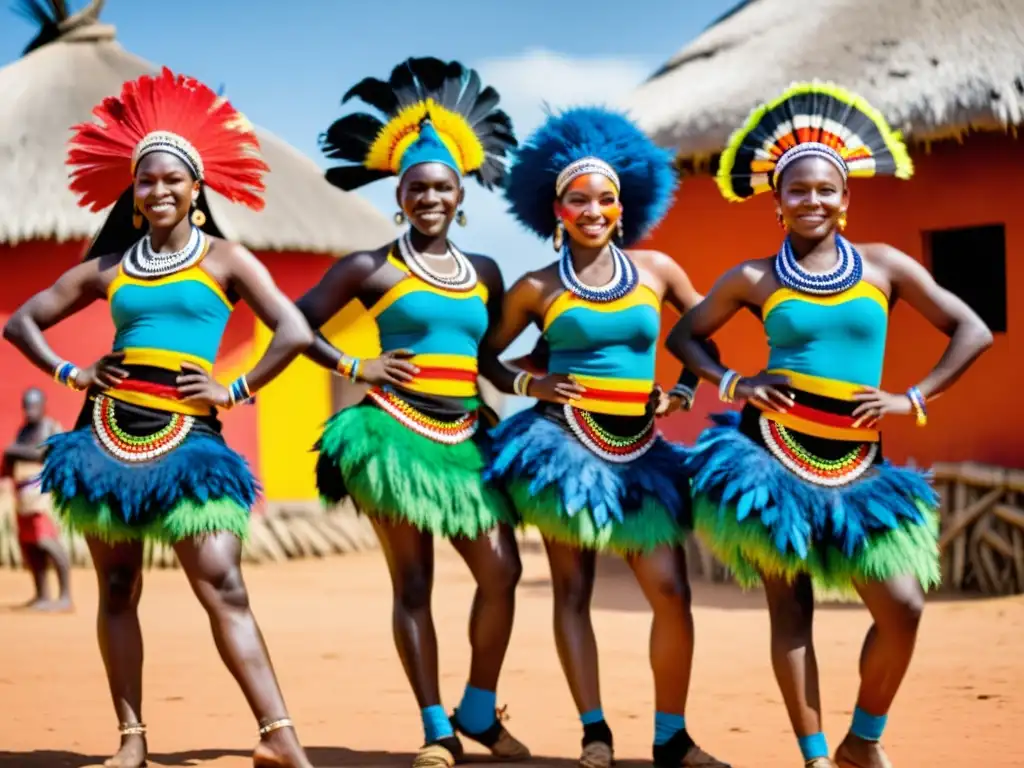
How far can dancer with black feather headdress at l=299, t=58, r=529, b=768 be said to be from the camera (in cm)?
552

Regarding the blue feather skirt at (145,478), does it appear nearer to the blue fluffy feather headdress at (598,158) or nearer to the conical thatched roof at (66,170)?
the blue fluffy feather headdress at (598,158)

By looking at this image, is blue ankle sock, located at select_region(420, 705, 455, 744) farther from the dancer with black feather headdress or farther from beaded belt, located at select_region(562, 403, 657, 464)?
beaded belt, located at select_region(562, 403, 657, 464)

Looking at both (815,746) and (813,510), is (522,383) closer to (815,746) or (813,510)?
(813,510)

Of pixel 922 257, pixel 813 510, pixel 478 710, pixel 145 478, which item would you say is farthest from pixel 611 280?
pixel 922 257

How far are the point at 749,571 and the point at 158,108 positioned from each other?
8.42 ft

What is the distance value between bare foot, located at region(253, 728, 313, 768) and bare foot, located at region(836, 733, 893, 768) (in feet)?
5.78

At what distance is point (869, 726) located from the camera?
508 centimetres

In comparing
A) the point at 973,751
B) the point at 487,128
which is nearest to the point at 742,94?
the point at 487,128

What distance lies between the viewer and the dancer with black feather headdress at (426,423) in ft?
18.1

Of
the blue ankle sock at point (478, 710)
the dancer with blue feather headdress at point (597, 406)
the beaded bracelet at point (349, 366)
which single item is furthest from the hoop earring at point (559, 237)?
the blue ankle sock at point (478, 710)

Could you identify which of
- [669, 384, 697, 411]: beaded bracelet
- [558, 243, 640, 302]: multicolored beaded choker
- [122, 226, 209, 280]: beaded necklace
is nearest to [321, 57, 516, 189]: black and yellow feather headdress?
[558, 243, 640, 302]: multicolored beaded choker

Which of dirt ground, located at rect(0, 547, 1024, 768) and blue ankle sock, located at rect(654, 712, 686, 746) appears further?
dirt ground, located at rect(0, 547, 1024, 768)

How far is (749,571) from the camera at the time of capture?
519cm

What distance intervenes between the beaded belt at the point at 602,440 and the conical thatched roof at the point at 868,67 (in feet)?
19.5
